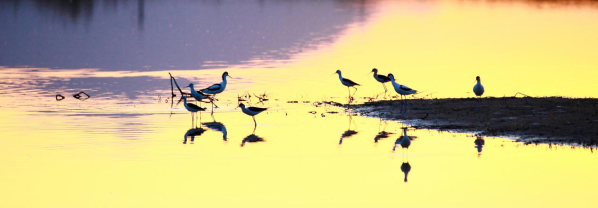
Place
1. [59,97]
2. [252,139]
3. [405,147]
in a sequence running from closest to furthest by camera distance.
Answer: [405,147], [252,139], [59,97]

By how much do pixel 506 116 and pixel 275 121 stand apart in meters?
5.49

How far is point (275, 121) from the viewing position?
23547mm

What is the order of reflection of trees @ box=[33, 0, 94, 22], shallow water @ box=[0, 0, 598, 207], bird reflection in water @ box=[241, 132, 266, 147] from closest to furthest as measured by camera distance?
shallow water @ box=[0, 0, 598, 207]
bird reflection in water @ box=[241, 132, 266, 147]
reflection of trees @ box=[33, 0, 94, 22]

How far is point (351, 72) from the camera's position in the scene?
3903 cm

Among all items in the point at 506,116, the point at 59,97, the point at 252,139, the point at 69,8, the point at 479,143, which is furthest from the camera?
the point at 69,8

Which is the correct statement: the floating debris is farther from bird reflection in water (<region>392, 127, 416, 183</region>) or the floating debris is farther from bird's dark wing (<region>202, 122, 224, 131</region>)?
bird reflection in water (<region>392, 127, 416, 183</region>)

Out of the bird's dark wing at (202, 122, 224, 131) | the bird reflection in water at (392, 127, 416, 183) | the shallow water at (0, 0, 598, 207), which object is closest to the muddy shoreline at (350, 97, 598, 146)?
the shallow water at (0, 0, 598, 207)

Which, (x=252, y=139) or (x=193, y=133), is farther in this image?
(x=193, y=133)

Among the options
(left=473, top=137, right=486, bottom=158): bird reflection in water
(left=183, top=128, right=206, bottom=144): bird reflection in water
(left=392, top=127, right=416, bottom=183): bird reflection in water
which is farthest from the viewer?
(left=183, top=128, right=206, bottom=144): bird reflection in water

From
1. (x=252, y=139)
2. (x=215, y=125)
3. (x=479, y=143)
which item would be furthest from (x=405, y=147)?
(x=215, y=125)

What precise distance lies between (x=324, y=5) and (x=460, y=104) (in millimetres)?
73456

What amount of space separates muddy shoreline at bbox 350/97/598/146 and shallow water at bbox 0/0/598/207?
707 millimetres

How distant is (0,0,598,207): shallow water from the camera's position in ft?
49.0

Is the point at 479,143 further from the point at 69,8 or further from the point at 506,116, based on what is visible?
the point at 69,8
